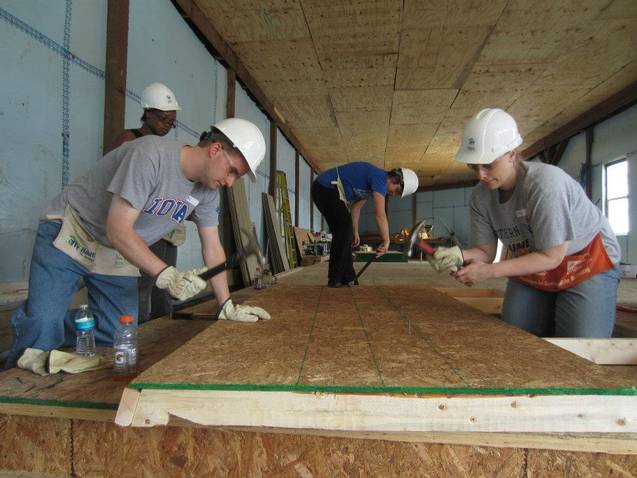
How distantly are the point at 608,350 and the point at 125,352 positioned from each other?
7.87ft

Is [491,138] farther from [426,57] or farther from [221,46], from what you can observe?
[221,46]

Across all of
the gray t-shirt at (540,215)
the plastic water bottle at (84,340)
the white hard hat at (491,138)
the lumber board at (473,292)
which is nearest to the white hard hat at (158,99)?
the plastic water bottle at (84,340)

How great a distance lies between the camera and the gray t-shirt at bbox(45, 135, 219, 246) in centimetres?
173

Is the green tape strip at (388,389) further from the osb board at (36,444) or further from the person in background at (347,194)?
the person in background at (347,194)

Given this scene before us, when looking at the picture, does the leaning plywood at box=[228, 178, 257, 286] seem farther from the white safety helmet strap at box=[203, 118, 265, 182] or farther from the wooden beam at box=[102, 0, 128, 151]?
the white safety helmet strap at box=[203, 118, 265, 182]

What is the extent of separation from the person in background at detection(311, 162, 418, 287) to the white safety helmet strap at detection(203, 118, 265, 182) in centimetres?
187

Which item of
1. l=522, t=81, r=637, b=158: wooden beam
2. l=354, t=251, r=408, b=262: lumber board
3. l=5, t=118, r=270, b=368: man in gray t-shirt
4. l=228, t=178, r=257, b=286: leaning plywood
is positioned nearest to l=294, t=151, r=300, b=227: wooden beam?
l=354, t=251, r=408, b=262: lumber board

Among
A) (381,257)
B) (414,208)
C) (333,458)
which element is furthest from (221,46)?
(414,208)

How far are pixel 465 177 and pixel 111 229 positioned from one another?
15.1m

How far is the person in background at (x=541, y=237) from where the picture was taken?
1.96 meters

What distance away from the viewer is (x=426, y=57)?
5590mm

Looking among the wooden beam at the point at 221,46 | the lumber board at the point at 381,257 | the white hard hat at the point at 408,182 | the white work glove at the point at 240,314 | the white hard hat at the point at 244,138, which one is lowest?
the white work glove at the point at 240,314

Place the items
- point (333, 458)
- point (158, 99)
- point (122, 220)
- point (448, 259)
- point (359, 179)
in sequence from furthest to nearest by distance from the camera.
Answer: point (359, 179) → point (158, 99) → point (448, 259) → point (122, 220) → point (333, 458)

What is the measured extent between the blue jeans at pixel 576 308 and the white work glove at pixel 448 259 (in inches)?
23.6
